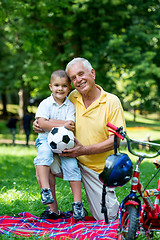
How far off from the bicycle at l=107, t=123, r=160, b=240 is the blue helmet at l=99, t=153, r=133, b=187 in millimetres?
86

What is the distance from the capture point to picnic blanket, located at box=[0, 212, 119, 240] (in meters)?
3.70

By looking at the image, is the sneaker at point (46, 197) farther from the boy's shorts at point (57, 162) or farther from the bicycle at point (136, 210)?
the bicycle at point (136, 210)

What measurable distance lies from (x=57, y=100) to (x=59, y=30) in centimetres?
1215

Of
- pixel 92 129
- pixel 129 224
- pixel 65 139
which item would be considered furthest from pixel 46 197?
pixel 129 224

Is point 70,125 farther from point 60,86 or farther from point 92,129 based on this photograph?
point 60,86

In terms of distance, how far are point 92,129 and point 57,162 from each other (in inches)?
22.4

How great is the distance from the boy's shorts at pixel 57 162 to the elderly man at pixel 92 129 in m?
0.14

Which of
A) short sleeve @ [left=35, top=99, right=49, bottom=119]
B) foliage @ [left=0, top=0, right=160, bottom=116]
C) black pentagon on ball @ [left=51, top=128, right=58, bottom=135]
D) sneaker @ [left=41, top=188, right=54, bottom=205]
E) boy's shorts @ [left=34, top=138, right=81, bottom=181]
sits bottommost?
sneaker @ [left=41, top=188, right=54, bottom=205]

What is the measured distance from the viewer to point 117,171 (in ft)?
10.5

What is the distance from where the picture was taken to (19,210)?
16.0 ft

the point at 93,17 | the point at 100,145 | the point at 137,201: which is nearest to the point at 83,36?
the point at 93,17

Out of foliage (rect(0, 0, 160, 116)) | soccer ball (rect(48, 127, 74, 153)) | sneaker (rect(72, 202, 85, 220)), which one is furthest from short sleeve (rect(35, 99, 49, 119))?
foliage (rect(0, 0, 160, 116))

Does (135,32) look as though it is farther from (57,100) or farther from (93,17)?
(57,100)

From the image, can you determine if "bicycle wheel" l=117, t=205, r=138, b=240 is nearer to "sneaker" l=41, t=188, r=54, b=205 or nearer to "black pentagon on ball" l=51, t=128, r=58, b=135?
"sneaker" l=41, t=188, r=54, b=205
